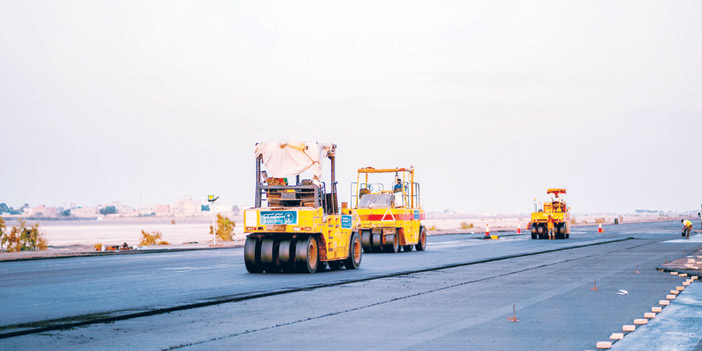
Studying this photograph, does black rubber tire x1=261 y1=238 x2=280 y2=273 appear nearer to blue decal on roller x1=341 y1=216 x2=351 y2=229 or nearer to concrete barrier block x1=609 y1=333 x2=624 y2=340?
blue decal on roller x1=341 y1=216 x2=351 y2=229

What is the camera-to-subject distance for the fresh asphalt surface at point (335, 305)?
1102 centimetres

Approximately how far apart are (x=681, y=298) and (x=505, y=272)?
735 cm

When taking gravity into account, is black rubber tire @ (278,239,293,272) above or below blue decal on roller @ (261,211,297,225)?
below

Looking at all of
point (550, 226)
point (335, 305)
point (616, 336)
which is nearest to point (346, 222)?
point (335, 305)

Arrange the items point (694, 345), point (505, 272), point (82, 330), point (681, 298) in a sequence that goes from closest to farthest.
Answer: point (694, 345), point (82, 330), point (681, 298), point (505, 272)

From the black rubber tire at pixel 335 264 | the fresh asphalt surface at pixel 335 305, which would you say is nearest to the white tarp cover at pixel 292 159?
the fresh asphalt surface at pixel 335 305

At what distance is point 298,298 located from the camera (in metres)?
16.2

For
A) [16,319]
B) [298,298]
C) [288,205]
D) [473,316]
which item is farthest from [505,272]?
[16,319]

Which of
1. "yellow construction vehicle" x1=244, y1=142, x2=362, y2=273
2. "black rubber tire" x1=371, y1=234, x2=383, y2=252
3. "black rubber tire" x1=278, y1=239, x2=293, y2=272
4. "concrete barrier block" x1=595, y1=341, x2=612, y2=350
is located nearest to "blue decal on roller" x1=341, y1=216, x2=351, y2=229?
"yellow construction vehicle" x1=244, y1=142, x2=362, y2=273

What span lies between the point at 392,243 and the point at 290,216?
1292 centimetres

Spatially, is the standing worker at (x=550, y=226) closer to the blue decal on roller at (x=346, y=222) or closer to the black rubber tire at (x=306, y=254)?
the blue decal on roller at (x=346, y=222)

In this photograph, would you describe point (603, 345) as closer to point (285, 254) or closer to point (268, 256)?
point (285, 254)

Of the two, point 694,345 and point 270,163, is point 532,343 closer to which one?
point 694,345

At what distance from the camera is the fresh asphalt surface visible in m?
11.0
